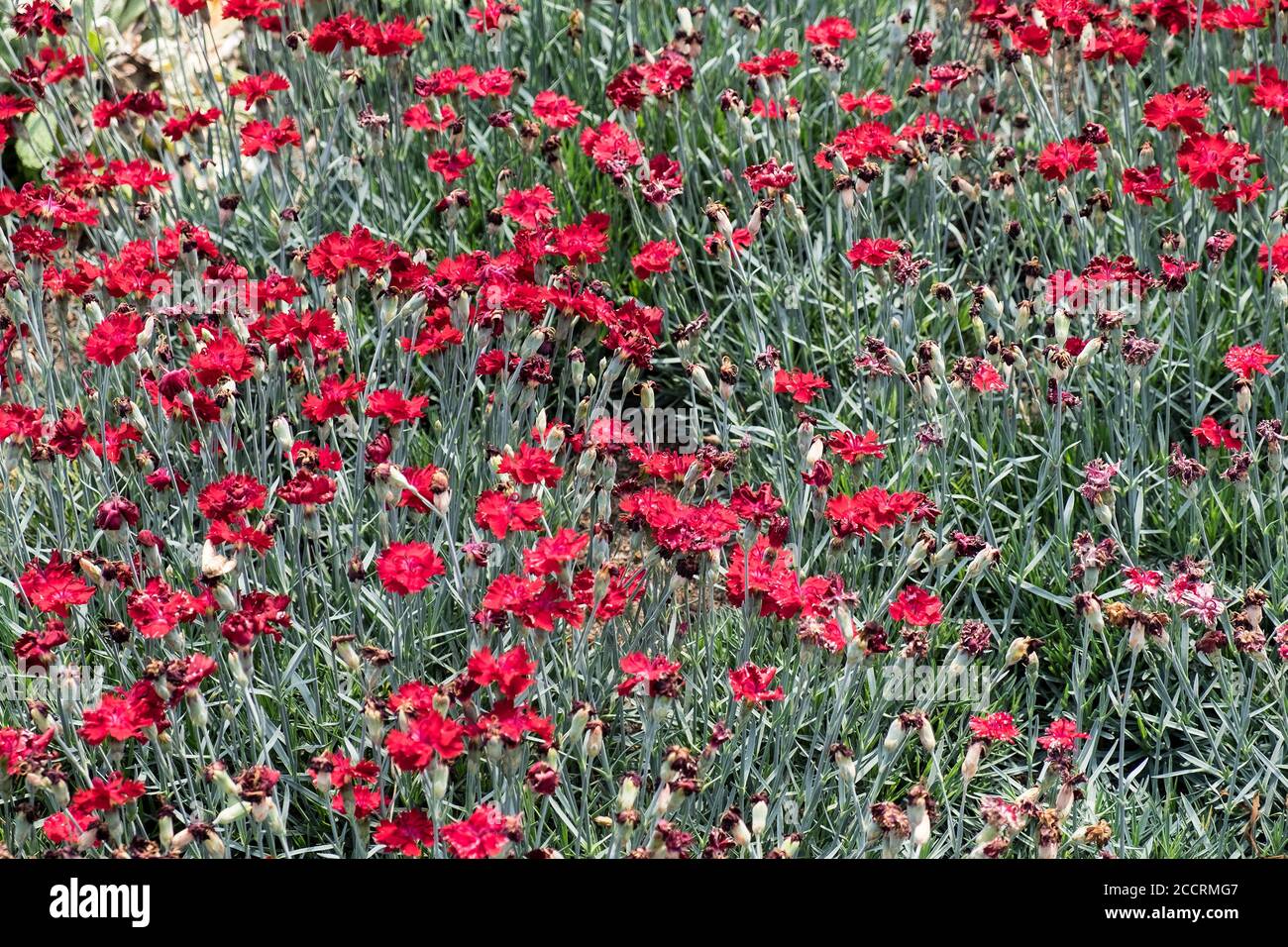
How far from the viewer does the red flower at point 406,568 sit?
248 cm

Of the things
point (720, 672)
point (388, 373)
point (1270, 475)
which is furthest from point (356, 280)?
point (1270, 475)

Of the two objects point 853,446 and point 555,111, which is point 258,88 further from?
point 853,446

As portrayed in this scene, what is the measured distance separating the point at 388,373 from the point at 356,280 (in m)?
0.64

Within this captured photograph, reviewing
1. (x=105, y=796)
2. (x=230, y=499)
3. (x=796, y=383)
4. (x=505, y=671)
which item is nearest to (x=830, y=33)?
(x=796, y=383)

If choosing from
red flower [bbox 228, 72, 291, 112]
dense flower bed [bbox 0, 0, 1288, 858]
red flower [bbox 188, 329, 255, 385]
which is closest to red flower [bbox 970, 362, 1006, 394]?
dense flower bed [bbox 0, 0, 1288, 858]

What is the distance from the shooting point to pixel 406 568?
8.22ft

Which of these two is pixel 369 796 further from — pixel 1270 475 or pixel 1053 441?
pixel 1270 475

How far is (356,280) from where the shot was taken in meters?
3.36

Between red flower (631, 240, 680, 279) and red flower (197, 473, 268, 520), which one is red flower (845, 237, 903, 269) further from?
red flower (197, 473, 268, 520)

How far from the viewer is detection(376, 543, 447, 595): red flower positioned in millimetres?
2479

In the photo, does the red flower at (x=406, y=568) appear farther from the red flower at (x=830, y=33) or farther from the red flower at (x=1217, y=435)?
the red flower at (x=830, y=33)

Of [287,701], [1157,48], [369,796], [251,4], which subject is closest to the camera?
[369,796]

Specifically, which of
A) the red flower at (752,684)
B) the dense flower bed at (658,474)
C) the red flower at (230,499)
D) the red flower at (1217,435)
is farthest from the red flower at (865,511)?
the red flower at (230,499)

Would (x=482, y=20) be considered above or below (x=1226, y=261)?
above
